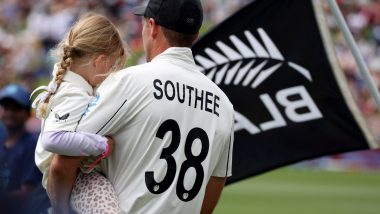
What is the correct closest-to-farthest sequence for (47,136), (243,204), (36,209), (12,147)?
(47,136), (36,209), (12,147), (243,204)

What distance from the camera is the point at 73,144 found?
13.6 feet

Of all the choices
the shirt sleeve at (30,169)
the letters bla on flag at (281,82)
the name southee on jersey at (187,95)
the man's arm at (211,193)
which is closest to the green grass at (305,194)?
the shirt sleeve at (30,169)

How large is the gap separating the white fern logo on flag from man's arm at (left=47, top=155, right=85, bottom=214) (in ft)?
8.14

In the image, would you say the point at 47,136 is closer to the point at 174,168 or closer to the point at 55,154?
the point at 55,154

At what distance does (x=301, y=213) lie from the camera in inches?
580

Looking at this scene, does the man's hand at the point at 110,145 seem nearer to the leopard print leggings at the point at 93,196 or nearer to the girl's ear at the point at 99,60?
the leopard print leggings at the point at 93,196

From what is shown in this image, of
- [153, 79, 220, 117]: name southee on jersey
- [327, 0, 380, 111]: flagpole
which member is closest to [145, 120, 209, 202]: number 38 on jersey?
[153, 79, 220, 117]: name southee on jersey

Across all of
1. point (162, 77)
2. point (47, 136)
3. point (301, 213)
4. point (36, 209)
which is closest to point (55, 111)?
point (47, 136)

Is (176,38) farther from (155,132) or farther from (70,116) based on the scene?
(70,116)

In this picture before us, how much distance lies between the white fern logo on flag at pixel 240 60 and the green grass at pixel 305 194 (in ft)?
26.1

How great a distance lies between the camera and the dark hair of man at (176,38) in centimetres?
452

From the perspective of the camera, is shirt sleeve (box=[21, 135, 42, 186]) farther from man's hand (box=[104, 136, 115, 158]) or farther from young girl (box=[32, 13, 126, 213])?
man's hand (box=[104, 136, 115, 158])

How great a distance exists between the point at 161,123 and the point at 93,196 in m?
0.44

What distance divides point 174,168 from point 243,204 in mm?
11571
